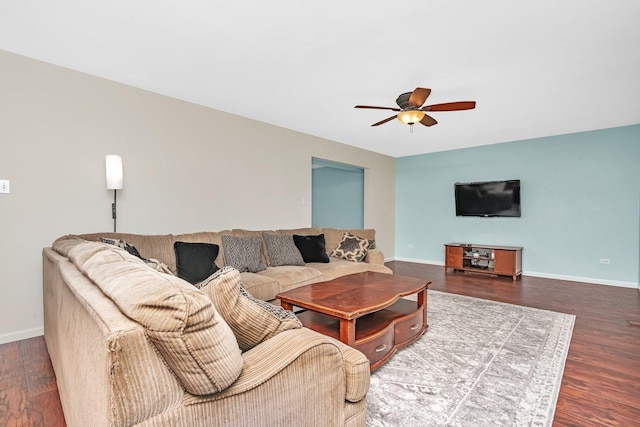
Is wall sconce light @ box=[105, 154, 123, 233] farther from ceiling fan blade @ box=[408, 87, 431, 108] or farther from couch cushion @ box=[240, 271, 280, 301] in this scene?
ceiling fan blade @ box=[408, 87, 431, 108]

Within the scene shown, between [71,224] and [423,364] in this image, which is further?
[71,224]

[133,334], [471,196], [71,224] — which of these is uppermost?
[471,196]

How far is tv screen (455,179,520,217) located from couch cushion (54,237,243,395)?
6.02 metres

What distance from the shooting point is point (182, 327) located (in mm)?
→ 827

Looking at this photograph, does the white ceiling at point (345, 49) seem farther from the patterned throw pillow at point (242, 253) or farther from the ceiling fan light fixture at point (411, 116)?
the patterned throw pillow at point (242, 253)

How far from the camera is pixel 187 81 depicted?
3244 millimetres

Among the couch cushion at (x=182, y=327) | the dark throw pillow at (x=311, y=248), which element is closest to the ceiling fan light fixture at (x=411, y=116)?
the dark throw pillow at (x=311, y=248)

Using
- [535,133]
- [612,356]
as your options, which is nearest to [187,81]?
[612,356]

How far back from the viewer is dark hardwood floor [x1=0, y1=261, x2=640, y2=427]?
1.79 meters

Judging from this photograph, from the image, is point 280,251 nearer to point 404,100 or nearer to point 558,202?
point 404,100

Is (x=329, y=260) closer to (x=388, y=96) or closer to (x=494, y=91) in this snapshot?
(x=388, y=96)

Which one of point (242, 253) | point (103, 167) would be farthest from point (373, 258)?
point (103, 167)

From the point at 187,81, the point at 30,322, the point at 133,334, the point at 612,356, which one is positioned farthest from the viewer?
the point at 187,81

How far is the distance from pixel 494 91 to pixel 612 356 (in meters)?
2.63
